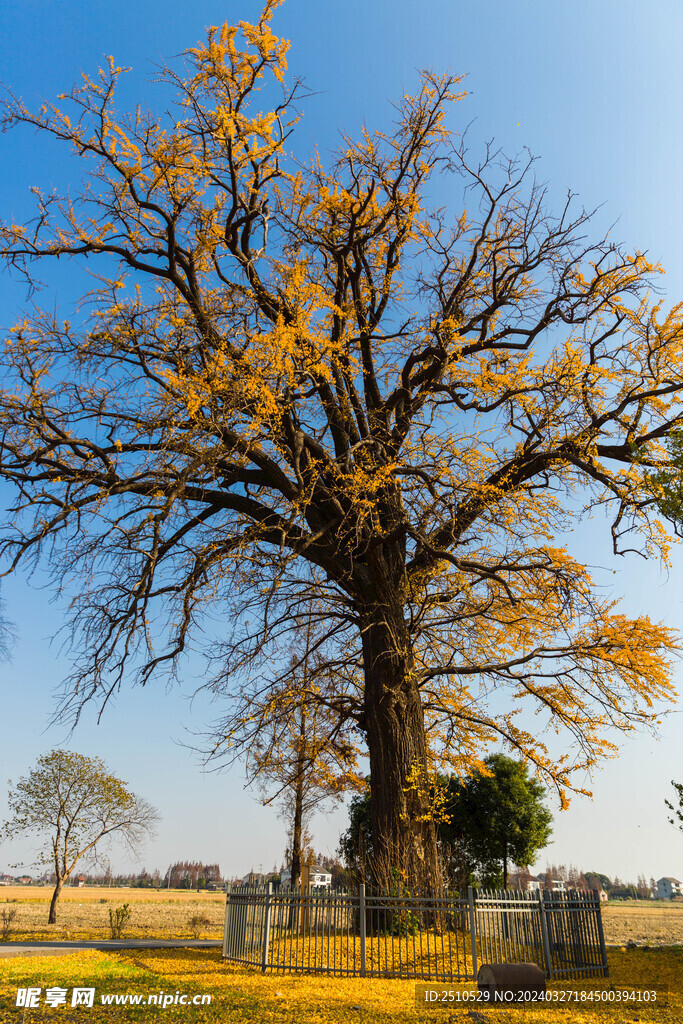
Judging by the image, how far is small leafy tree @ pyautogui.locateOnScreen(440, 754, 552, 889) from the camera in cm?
2386

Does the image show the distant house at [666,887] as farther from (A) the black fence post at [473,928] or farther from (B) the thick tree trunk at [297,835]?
(A) the black fence post at [473,928]

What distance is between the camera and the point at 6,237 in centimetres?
1123

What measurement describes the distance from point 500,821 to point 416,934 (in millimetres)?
16706

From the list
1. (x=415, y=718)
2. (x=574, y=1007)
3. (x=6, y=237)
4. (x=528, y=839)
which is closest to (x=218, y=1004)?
(x=574, y=1007)

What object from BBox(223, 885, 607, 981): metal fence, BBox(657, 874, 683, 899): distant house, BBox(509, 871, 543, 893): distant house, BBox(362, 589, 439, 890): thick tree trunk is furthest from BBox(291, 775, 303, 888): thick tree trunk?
BBox(657, 874, 683, 899): distant house

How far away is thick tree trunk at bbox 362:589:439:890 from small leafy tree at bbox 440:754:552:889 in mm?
13404

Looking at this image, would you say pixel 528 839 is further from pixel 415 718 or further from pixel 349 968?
pixel 349 968

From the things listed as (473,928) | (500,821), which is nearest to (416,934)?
A: (473,928)

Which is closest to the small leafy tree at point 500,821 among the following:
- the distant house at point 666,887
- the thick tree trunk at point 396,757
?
the thick tree trunk at point 396,757

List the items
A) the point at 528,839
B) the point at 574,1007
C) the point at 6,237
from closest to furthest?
the point at 574,1007 < the point at 6,237 < the point at 528,839

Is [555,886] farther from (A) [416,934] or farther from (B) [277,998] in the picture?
(B) [277,998]

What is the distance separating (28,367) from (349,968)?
9935mm

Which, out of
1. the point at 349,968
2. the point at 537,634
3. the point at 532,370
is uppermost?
the point at 532,370

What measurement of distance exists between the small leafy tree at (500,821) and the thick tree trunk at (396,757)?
13404mm
